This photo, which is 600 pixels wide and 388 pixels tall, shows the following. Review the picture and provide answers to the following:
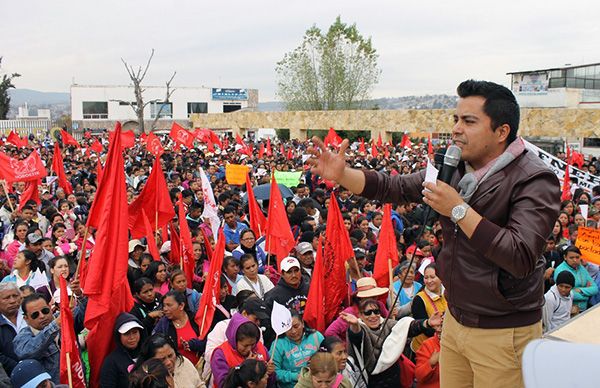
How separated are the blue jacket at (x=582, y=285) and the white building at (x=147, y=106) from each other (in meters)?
53.1

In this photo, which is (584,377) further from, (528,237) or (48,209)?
(48,209)

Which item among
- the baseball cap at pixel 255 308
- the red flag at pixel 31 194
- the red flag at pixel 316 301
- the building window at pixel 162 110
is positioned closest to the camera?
the baseball cap at pixel 255 308

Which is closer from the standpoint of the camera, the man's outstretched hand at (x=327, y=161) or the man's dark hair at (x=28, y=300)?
the man's outstretched hand at (x=327, y=161)

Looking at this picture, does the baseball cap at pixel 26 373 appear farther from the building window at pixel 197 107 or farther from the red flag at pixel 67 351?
the building window at pixel 197 107

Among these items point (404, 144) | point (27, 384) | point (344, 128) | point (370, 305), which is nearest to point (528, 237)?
point (370, 305)

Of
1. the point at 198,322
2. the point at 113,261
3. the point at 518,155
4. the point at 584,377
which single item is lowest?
the point at 198,322

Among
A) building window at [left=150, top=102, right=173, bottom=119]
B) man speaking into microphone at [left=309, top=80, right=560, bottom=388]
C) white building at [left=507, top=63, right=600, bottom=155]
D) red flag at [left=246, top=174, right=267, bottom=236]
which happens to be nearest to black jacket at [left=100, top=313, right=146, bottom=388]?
man speaking into microphone at [left=309, top=80, right=560, bottom=388]

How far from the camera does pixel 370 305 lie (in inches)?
190

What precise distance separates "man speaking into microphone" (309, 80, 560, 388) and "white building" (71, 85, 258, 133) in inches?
2218

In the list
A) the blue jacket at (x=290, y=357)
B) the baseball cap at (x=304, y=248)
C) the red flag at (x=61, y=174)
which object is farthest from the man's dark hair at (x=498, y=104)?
the red flag at (x=61, y=174)

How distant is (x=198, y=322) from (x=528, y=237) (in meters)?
3.94

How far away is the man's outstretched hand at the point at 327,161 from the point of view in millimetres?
2627

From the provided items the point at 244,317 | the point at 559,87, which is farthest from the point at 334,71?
the point at 244,317

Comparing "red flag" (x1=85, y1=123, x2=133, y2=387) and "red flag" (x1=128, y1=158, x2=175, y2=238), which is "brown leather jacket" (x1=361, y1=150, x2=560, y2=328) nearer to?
"red flag" (x1=85, y1=123, x2=133, y2=387)
